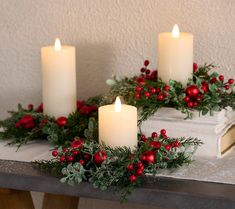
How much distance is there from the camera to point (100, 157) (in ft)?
3.06

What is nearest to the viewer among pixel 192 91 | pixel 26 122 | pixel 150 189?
pixel 150 189

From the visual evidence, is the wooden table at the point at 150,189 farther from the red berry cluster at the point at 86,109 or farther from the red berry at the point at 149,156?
the red berry cluster at the point at 86,109

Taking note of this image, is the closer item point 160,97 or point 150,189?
point 150,189

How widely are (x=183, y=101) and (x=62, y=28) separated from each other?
0.40m

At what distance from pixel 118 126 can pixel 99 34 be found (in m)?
0.38

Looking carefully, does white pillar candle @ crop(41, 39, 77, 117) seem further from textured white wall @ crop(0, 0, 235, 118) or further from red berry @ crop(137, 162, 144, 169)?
red berry @ crop(137, 162, 144, 169)

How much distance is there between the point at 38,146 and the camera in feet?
3.75

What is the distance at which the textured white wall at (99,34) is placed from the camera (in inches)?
48.7

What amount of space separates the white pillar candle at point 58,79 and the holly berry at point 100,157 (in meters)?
0.27

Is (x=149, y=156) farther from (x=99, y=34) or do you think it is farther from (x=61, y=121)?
(x=99, y=34)

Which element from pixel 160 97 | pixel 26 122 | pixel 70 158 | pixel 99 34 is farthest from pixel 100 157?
pixel 99 34

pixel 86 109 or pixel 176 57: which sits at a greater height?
pixel 176 57

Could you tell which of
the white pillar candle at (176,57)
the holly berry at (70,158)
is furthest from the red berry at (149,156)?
the white pillar candle at (176,57)

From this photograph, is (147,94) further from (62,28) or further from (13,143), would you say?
(62,28)
